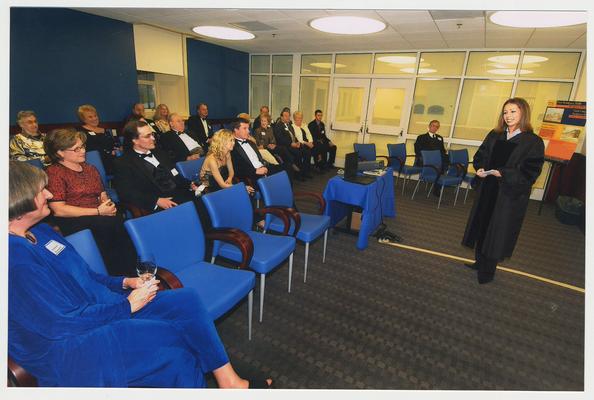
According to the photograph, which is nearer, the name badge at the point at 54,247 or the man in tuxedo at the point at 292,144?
the name badge at the point at 54,247

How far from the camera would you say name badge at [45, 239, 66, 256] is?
4.07 feet

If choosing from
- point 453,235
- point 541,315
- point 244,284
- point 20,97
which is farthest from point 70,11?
point 541,315

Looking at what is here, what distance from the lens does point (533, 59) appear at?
5.64 metres

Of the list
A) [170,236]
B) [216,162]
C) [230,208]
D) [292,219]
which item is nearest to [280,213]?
[292,219]

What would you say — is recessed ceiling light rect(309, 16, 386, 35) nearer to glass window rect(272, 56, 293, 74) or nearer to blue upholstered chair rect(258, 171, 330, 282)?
blue upholstered chair rect(258, 171, 330, 282)

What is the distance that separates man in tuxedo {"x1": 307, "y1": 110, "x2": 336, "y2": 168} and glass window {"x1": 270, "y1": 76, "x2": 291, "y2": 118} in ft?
4.99

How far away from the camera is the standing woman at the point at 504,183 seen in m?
2.41

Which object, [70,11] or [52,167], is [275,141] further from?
[52,167]

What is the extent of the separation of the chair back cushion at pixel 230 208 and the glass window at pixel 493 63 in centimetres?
591

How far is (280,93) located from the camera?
848cm

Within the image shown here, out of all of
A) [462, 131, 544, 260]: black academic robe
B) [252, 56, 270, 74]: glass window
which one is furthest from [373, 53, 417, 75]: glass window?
[462, 131, 544, 260]: black academic robe

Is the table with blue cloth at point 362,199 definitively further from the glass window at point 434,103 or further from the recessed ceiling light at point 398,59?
the recessed ceiling light at point 398,59

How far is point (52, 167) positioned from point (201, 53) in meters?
5.84

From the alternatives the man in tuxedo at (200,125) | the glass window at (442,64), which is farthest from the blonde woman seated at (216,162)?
the glass window at (442,64)
